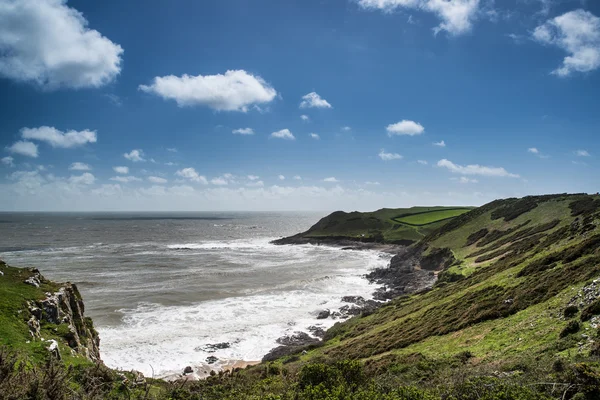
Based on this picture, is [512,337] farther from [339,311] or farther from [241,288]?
[241,288]

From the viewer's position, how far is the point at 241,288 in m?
53.1

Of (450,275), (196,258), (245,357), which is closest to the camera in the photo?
(245,357)

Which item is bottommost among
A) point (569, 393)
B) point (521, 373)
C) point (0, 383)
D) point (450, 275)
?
point (450, 275)

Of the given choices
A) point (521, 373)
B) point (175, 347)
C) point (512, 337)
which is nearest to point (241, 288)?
point (175, 347)

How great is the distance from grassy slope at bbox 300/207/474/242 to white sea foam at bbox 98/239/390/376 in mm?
55839

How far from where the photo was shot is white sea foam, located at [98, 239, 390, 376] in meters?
29.0

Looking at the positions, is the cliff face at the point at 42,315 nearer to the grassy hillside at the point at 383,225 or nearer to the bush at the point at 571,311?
the bush at the point at 571,311

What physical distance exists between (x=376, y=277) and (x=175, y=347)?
131ft

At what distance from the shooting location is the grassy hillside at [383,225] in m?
114

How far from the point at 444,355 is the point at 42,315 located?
2149 centimetres

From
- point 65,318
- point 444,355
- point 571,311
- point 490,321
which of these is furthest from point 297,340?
point 571,311

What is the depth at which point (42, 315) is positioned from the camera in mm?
17547

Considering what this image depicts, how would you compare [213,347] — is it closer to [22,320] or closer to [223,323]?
[223,323]

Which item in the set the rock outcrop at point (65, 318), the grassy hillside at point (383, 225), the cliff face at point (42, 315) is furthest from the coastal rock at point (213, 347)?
the grassy hillside at point (383, 225)
